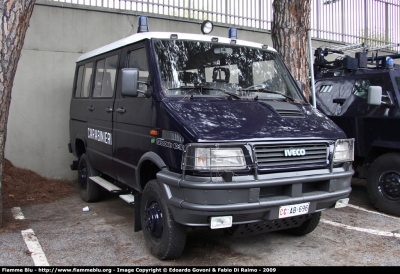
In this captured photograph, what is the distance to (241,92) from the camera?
450 centimetres

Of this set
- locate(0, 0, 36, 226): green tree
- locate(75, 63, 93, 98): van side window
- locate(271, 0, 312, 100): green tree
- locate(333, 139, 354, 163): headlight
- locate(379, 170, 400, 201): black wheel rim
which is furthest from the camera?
locate(271, 0, 312, 100): green tree

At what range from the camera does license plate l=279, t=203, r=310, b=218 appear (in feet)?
11.9

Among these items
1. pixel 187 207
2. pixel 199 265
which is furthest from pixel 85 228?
pixel 187 207

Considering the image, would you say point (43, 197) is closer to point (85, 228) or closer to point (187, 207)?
point (85, 228)

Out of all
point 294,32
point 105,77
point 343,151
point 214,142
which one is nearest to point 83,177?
point 105,77

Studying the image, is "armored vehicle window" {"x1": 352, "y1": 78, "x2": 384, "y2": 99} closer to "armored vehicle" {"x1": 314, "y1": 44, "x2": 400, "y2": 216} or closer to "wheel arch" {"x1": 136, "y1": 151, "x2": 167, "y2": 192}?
"armored vehicle" {"x1": 314, "y1": 44, "x2": 400, "y2": 216}

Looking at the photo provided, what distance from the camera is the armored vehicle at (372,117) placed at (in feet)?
19.0

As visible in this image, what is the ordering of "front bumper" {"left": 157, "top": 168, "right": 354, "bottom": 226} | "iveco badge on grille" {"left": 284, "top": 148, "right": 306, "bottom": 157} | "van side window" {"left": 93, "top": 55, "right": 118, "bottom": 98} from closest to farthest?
"front bumper" {"left": 157, "top": 168, "right": 354, "bottom": 226} → "iveco badge on grille" {"left": 284, "top": 148, "right": 306, "bottom": 157} → "van side window" {"left": 93, "top": 55, "right": 118, "bottom": 98}

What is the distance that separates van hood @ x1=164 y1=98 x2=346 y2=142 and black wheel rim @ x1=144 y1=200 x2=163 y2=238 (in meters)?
0.93

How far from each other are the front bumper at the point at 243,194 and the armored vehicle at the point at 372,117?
2389 millimetres

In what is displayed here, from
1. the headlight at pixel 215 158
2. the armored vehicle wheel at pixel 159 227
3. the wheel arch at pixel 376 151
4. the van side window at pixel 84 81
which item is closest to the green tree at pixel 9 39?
the van side window at pixel 84 81

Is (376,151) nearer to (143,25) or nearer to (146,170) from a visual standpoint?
(146,170)

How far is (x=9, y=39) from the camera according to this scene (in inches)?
185

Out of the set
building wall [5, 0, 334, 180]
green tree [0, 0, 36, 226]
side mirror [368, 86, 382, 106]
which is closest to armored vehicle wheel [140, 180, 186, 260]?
green tree [0, 0, 36, 226]
